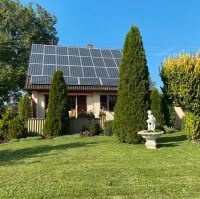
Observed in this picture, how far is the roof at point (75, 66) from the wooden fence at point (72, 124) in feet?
7.90

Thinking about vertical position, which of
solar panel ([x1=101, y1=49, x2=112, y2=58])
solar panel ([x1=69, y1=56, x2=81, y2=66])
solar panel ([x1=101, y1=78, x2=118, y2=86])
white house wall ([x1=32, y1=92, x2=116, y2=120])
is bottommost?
white house wall ([x1=32, y1=92, x2=116, y2=120])

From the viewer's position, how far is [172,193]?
5.45m

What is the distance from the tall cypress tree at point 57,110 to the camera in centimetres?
1580

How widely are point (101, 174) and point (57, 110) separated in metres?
9.71

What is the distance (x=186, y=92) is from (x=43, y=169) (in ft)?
24.4

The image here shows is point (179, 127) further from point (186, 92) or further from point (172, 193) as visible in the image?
point (172, 193)

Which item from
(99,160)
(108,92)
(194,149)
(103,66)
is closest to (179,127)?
(108,92)

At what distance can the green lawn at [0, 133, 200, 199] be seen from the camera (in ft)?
17.9

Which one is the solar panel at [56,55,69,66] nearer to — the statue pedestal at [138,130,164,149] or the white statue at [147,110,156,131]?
the white statue at [147,110,156,131]

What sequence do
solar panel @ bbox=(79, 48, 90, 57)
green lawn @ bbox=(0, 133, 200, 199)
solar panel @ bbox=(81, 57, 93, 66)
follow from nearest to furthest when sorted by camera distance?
1. green lawn @ bbox=(0, 133, 200, 199)
2. solar panel @ bbox=(81, 57, 93, 66)
3. solar panel @ bbox=(79, 48, 90, 57)

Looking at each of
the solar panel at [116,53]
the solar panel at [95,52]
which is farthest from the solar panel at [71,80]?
the solar panel at [116,53]

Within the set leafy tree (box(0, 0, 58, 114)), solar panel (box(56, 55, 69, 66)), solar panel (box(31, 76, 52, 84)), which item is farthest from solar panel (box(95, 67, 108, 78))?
leafy tree (box(0, 0, 58, 114))

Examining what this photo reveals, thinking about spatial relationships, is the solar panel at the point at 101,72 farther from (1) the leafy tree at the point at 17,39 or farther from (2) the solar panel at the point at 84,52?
(1) the leafy tree at the point at 17,39

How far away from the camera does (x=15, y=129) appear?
14961 millimetres
